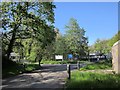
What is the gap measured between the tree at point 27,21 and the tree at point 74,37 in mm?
49692

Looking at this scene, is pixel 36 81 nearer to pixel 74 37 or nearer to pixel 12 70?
pixel 12 70

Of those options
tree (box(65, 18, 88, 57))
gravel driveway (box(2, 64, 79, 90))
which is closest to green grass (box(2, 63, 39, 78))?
gravel driveway (box(2, 64, 79, 90))

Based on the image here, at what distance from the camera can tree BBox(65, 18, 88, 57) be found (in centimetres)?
9006

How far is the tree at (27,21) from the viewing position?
36.8m

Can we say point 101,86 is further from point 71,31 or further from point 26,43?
point 71,31

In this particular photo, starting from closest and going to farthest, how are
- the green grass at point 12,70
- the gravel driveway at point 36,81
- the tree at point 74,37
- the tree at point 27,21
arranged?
the gravel driveway at point 36,81, the green grass at point 12,70, the tree at point 27,21, the tree at point 74,37

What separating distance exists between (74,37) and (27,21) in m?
53.9

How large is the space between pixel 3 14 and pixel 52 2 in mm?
6947

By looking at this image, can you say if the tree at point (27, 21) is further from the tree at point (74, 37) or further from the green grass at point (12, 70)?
the tree at point (74, 37)

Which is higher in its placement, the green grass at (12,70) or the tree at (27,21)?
the tree at (27,21)

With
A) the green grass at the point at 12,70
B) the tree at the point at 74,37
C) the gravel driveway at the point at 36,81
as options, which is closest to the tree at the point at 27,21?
the green grass at the point at 12,70

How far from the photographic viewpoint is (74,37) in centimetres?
9056

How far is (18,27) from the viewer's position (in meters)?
38.5

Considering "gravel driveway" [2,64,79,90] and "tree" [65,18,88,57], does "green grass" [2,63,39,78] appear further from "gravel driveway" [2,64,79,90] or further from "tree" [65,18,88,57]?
"tree" [65,18,88,57]
